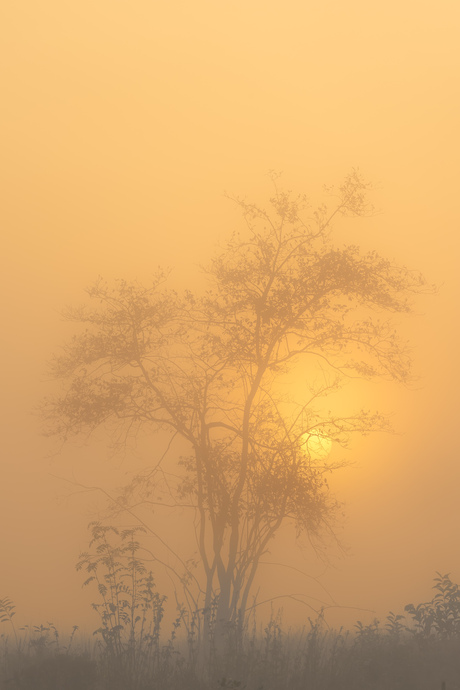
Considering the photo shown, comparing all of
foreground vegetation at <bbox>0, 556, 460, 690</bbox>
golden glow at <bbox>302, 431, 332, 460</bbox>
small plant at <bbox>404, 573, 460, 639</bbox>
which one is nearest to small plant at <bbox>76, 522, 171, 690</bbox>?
foreground vegetation at <bbox>0, 556, 460, 690</bbox>

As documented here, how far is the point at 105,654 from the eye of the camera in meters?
11.1

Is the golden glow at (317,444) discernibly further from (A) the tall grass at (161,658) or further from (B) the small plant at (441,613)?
(B) the small plant at (441,613)

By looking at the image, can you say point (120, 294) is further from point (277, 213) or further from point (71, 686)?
point (71, 686)

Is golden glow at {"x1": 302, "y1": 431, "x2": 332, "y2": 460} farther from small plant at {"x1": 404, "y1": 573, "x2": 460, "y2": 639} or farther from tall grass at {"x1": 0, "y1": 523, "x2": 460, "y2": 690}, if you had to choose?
small plant at {"x1": 404, "y1": 573, "x2": 460, "y2": 639}

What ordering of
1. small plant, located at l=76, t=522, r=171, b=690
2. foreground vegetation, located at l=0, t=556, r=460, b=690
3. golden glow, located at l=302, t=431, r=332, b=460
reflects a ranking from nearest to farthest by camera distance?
foreground vegetation, located at l=0, t=556, r=460, b=690 < small plant, located at l=76, t=522, r=171, b=690 < golden glow, located at l=302, t=431, r=332, b=460

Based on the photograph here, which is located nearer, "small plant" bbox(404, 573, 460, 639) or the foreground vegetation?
the foreground vegetation

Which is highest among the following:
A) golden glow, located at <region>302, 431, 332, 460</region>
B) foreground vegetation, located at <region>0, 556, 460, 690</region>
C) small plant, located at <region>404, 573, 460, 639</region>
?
golden glow, located at <region>302, 431, 332, 460</region>

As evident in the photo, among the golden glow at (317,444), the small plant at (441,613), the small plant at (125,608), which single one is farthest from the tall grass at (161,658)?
the golden glow at (317,444)

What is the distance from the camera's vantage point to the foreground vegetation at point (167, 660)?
10.6 m

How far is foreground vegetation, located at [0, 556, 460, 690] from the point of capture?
34.7 feet

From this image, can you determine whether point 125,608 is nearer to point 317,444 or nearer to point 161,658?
point 161,658

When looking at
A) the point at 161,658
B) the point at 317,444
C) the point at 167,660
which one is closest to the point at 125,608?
the point at 161,658

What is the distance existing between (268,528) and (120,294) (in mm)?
4738

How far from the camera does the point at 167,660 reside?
10.8 metres
